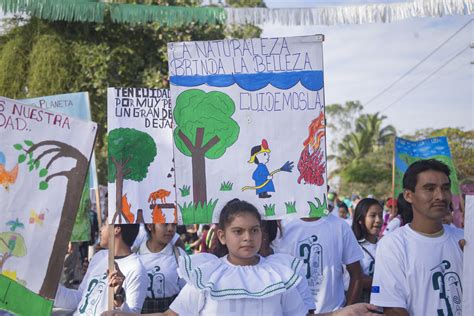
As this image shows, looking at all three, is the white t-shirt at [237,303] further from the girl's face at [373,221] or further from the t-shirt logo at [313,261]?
the girl's face at [373,221]

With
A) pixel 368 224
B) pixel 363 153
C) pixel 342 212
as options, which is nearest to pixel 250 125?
pixel 368 224

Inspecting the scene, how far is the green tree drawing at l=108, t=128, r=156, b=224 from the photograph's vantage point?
5469 millimetres

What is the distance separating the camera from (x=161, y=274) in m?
6.10

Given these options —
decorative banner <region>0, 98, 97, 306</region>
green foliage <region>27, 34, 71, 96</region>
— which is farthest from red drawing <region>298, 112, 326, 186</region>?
green foliage <region>27, 34, 71, 96</region>

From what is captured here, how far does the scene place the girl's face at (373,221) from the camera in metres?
6.83

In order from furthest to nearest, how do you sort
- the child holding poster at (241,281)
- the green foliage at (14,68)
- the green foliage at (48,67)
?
1. the green foliage at (14,68)
2. the green foliage at (48,67)
3. the child holding poster at (241,281)

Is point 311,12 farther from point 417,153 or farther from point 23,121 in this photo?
point 23,121

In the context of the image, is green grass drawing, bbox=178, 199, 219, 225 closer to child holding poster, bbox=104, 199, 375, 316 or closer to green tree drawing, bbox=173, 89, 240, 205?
green tree drawing, bbox=173, 89, 240, 205

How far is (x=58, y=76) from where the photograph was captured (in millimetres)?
15852

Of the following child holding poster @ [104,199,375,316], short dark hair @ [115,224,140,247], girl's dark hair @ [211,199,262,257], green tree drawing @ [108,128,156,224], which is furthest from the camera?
short dark hair @ [115,224,140,247]

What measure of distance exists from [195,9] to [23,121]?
8563 millimetres

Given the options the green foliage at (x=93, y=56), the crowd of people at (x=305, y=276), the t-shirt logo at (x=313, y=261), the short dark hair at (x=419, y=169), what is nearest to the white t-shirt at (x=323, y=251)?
the t-shirt logo at (x=313, y=261)

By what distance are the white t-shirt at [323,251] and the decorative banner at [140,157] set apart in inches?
36.8

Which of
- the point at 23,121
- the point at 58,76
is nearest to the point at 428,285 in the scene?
the point at 23,121
